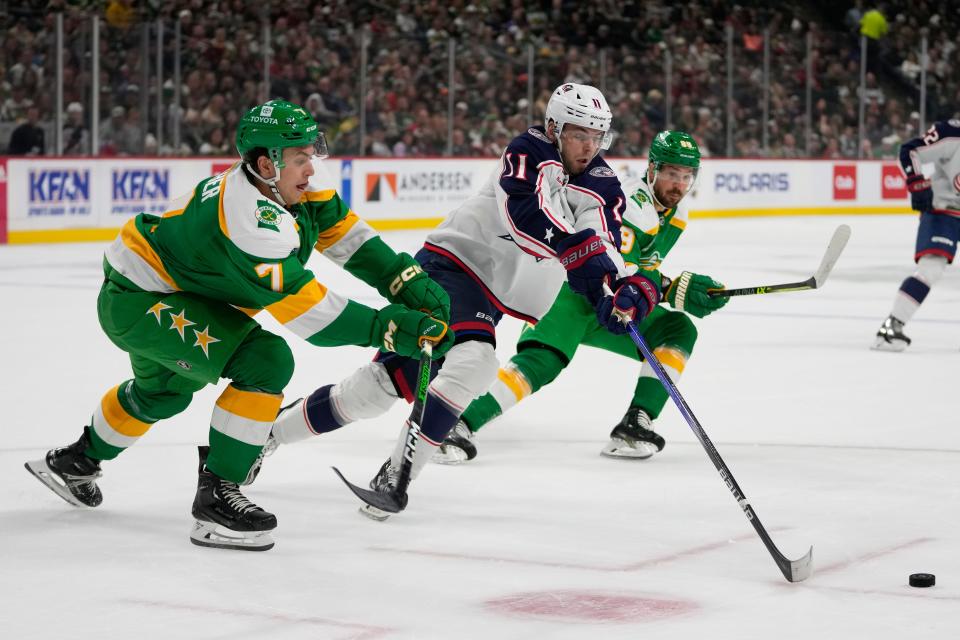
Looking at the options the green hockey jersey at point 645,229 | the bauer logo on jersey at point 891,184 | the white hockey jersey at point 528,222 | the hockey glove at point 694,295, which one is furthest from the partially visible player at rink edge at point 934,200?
the bauer logo on jersey at point 891,184

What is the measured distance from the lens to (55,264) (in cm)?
1067

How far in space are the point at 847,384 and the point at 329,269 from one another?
18.2ft

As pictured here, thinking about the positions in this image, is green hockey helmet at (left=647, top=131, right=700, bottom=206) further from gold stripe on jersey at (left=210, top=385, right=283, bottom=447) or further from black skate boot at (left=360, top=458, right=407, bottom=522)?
gold stripe on jersey at (left=210, top=385, right=283, bottom=447)

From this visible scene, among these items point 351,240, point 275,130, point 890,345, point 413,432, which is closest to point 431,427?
point 413,432

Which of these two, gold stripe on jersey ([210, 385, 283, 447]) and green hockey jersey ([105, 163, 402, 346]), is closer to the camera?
green hockey jersey ([105, 163, 402, 346])

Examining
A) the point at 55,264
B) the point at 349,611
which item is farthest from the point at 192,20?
the point at 349,611

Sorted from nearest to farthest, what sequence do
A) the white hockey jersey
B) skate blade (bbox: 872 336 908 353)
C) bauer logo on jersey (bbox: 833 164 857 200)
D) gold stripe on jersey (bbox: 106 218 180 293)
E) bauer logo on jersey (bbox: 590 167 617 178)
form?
gold stripe on jersey (bbox: 106 218 180 293) < the white hockey jersey < bauer logo on jersey (bbox: 590 167 617 178) < skate blade (bbox: 872 336 908 353) < bauer logo on jersey (bbox: 833 164 857 200)

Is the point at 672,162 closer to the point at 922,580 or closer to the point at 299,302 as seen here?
the point at 299,302

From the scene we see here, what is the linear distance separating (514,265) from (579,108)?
48cm

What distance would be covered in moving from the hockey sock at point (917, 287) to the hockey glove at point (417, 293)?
160 inches

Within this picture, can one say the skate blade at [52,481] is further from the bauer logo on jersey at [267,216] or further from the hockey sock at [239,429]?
the bauer logo on jersey at [267,216]

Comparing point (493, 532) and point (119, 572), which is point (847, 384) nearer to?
point (493, 532)

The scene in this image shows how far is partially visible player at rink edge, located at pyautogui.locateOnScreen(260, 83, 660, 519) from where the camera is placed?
3779 mm

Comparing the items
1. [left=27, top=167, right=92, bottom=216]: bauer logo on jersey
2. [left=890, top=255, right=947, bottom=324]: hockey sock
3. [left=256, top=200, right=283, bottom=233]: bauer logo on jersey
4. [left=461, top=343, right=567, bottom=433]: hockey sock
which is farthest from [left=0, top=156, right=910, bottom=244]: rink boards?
[left=256, top=200, right=283, bottom=233]: bauer logo on jersey
